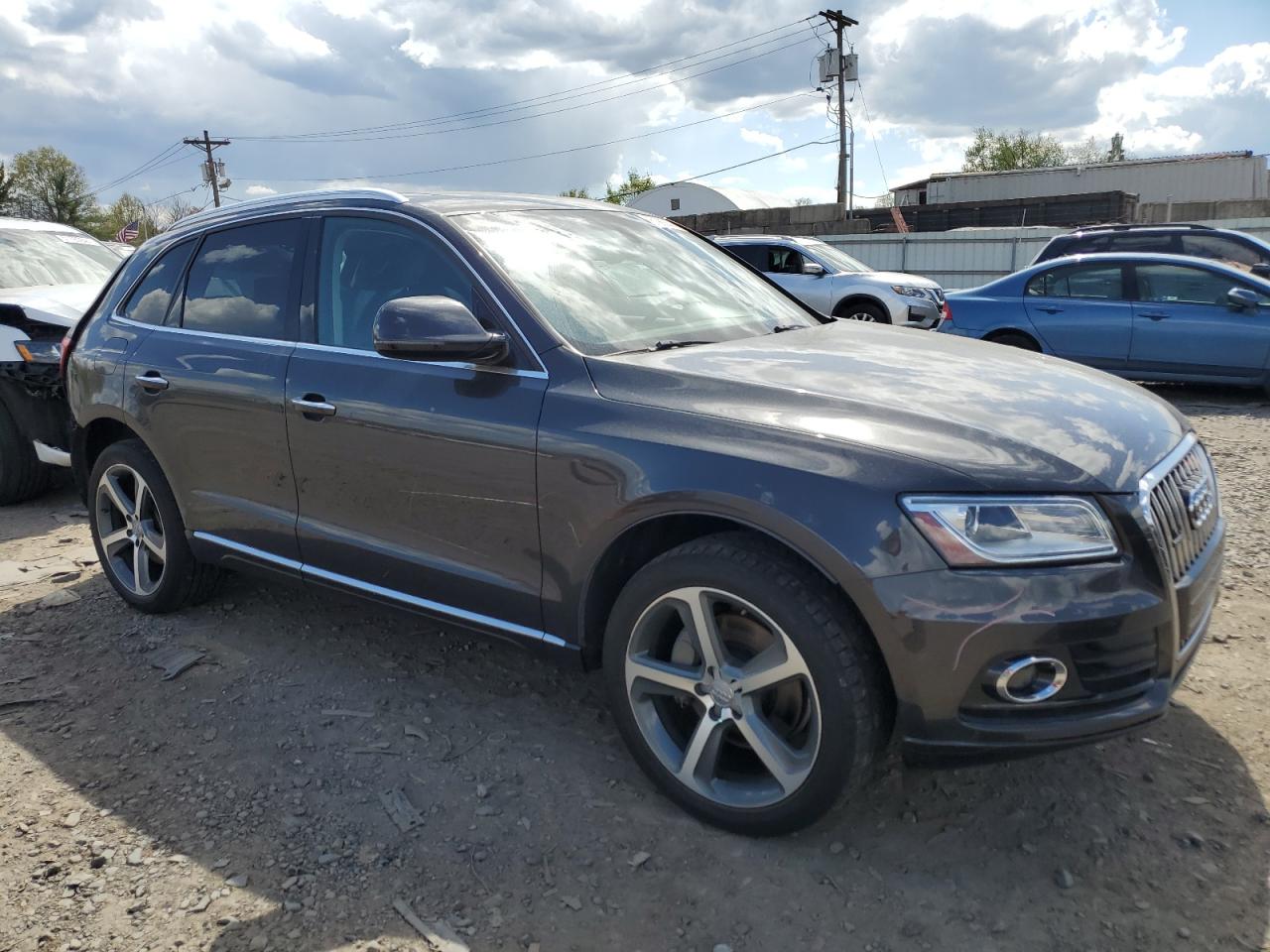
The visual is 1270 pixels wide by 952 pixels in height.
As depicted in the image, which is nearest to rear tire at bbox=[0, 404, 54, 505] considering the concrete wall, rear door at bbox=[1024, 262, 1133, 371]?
rear door at bbox=[1024, 262, 1133, 371]

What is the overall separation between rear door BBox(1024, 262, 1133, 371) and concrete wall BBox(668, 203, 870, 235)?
20.5 m

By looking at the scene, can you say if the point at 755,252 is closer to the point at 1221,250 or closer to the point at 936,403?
the point at 1221,250

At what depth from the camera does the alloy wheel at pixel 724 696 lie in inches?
98.4

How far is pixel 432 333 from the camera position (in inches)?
110

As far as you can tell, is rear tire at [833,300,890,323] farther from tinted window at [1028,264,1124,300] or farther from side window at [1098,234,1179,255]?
tinted window at [1028,264,1124,300]

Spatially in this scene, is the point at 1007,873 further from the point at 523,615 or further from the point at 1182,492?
the point at 523,615

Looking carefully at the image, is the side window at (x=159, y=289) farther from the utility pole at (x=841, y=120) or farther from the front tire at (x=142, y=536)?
the utility pole at (x=841, y=120)

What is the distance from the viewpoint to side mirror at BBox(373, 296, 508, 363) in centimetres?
279

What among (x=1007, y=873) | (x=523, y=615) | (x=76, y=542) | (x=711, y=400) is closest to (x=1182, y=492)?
(x=1007, y=873)

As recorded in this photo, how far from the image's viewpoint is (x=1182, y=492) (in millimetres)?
2590

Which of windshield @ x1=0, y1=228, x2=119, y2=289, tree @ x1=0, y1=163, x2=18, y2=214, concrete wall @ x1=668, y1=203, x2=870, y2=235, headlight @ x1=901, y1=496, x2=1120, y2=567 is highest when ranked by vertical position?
tree @ x1=0, y1=163, x2=18, y2=214

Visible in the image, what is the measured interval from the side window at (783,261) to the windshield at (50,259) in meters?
8.52

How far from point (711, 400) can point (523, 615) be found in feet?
2.97

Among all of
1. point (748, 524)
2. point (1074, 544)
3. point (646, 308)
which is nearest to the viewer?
point (1074, 544)
